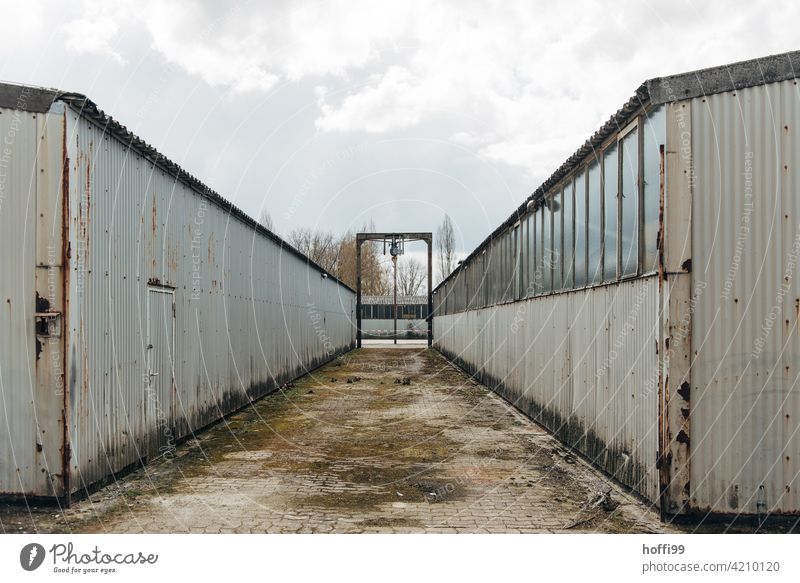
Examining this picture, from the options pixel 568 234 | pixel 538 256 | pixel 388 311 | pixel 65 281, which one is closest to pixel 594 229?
pixel 568 234

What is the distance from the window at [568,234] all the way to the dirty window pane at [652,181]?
2.97m

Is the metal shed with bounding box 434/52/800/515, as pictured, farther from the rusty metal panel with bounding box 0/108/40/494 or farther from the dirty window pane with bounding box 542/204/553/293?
the rusty metal panel with bounding box 0/108/40/494

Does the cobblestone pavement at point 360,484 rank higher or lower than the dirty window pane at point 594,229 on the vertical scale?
lower

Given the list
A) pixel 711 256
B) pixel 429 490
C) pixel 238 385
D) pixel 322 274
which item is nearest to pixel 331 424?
pixel 238 385

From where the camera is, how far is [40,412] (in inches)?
235

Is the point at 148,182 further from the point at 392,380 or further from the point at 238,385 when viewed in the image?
the point at 392,380

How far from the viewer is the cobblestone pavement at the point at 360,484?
5480mm

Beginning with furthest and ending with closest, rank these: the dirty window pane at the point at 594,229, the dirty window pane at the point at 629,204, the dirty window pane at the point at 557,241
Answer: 1. the dirty window pane at the point at 557,241
2. the dirty window pane at the point at 594,229
3. the dirty window pane at the point at 629,204

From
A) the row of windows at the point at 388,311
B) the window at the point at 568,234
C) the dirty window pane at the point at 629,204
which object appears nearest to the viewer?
the dirty window pane at the point at 629,204

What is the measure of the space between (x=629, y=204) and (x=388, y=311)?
4215cm

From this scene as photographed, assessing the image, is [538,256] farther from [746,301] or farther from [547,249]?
[746,301]

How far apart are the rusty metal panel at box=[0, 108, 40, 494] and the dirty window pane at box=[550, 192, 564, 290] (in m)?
7.25

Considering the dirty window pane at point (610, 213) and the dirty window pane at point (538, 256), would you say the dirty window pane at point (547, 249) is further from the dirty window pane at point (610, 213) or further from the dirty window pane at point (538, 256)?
the dirty window pane at point (610, 213)

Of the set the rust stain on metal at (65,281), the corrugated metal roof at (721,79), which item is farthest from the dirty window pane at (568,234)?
the rust stain on metal at (65,281)
